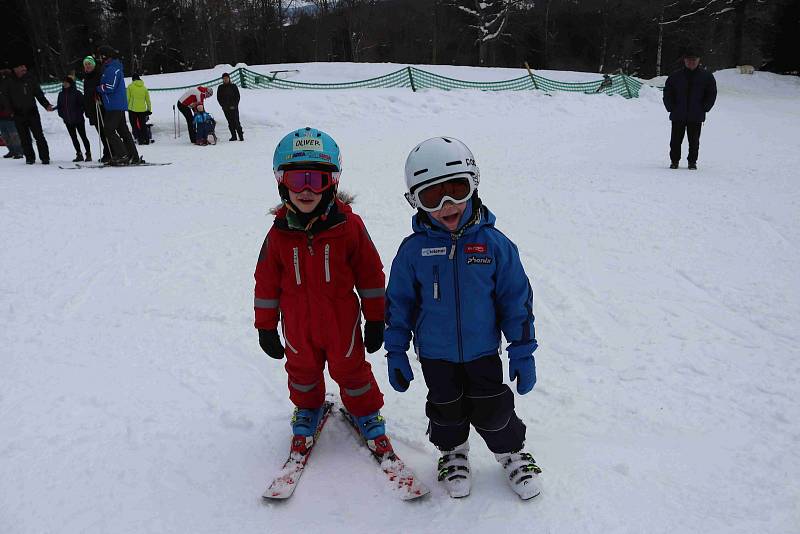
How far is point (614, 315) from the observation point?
4.29 m

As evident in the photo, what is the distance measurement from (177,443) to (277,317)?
0.97m

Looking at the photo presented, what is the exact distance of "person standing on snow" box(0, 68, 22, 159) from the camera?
396 inches

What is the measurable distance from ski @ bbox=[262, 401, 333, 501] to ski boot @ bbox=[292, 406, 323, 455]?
0.02 m

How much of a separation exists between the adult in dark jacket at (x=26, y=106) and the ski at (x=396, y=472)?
10.7 meters

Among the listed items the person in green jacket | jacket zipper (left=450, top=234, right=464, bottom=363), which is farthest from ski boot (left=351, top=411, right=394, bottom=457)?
the person in green jacket

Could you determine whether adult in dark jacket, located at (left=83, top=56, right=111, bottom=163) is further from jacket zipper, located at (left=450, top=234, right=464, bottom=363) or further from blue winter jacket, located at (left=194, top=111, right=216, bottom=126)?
jacket zipper, located at (left=450, top=234, right=464, bottom=363)

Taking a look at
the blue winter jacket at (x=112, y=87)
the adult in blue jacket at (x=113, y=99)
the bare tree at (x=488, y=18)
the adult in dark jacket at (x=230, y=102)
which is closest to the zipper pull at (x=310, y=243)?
the adult in blue jacket at (x=113, y=99)

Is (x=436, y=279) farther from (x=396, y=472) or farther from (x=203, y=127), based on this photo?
(x=203, y=127)

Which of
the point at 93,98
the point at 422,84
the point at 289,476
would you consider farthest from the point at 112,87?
the point at 422,84

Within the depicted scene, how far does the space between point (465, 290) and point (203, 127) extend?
12754mm

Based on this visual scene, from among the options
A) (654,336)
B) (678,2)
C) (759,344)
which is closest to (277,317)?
(654,336)

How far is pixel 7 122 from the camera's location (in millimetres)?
10828

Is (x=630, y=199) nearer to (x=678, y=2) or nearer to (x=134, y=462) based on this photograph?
(x=134, y=462)

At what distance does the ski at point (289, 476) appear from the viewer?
2.48 m
